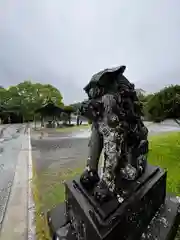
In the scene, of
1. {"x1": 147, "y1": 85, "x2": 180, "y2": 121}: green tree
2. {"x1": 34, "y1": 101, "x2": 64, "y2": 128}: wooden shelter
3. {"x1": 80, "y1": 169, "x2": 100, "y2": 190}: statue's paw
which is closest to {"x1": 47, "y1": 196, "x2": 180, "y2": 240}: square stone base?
A: {"x1": 80, "y1": 169, "x2": 100, "y2": 190}: statue's paw

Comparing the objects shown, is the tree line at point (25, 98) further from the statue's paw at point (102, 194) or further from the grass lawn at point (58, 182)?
the statue's paw at point (102, 194)

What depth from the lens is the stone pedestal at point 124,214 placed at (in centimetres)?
109

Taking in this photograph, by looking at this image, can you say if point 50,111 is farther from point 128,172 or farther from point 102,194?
point 102,194

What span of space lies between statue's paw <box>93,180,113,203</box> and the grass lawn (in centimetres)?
75

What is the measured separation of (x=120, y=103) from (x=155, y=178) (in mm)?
725

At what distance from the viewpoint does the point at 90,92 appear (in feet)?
4.04

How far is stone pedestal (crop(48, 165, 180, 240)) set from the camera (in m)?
1.09

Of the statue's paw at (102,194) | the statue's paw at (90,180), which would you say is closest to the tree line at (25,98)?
the statue's paw at (90,180)

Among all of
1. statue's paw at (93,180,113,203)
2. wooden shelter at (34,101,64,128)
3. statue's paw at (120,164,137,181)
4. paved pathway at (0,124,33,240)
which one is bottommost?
paved pathway at (0,124,33,240)

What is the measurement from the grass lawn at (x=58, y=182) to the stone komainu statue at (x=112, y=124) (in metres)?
0.84

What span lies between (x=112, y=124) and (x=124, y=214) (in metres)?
0.53

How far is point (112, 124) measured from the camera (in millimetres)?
1123

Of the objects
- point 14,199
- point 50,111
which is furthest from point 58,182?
point 50,111

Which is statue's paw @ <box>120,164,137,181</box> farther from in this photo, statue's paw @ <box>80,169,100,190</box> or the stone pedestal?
statue's paw @ <box>80,169,100,190</box>
